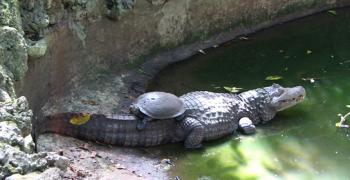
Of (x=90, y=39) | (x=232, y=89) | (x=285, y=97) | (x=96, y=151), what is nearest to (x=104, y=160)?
(x=96, y=151)

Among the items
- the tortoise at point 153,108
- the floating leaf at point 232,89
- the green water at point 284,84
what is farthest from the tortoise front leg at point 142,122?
the floating leaf at point 232,89

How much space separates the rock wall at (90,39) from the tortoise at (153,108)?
34.2 inches

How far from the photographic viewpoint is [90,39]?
6.39 metres

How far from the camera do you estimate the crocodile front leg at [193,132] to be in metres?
5.81

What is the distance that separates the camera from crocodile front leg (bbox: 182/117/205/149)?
19.1ft

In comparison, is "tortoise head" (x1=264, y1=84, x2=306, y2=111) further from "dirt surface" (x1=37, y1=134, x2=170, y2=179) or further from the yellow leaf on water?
the yellow leaf on water

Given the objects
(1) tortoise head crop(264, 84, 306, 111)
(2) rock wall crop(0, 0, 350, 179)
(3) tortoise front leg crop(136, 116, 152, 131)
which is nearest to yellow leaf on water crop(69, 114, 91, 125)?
(2) rock wall crop(0, 0, 350, 179)

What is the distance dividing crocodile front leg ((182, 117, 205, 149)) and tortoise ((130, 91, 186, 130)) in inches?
5.4

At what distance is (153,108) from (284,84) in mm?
2018

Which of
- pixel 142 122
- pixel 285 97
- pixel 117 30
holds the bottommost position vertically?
pixel 285 97

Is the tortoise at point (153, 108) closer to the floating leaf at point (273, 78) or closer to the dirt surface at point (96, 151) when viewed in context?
the dirt surface at point (96, 151)

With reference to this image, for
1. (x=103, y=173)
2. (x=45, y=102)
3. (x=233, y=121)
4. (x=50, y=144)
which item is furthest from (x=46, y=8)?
(x=233, y=121)

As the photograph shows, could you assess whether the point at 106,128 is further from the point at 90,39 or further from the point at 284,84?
the point at 284,84

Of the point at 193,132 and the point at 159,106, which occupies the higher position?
the point at 159,106
